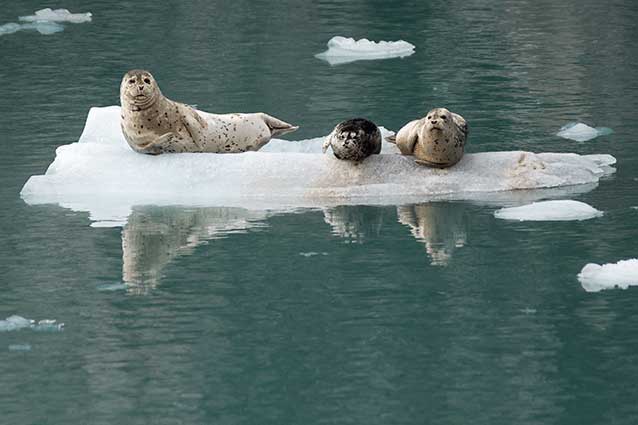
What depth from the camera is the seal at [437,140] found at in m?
10.8

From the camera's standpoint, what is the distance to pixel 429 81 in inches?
581

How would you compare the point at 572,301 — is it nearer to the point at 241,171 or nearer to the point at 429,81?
the point at 241,171

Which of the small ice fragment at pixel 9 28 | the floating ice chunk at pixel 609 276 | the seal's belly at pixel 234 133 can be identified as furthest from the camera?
the small ice fragment at pixel 9 28

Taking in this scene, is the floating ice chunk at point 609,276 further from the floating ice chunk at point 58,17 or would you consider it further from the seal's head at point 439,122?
the floating ice chunk at point 58,17

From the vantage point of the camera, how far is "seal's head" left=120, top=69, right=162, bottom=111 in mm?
11070

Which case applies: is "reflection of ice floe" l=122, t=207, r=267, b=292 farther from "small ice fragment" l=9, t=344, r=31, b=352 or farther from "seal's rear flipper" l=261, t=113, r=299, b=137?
"seal's rear flipper" l=261, t=113, r=299, b=137

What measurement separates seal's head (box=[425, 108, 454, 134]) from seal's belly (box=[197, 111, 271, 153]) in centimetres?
134

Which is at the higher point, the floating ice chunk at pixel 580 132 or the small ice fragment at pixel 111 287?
the small ice fragment at pixel 111 287

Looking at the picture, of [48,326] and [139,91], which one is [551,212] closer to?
[139,91]

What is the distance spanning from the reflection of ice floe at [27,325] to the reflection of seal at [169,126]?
297 centimetres

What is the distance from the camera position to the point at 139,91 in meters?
11.1

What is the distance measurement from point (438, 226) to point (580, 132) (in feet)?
9.20

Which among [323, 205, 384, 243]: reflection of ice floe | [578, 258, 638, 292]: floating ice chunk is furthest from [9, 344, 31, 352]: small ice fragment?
[578, 258, 638, 292]: floating ice chunk

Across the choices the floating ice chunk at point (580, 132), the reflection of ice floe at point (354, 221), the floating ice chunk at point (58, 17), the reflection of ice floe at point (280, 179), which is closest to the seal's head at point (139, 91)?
the reflection of ice floe at point (280, 179)
